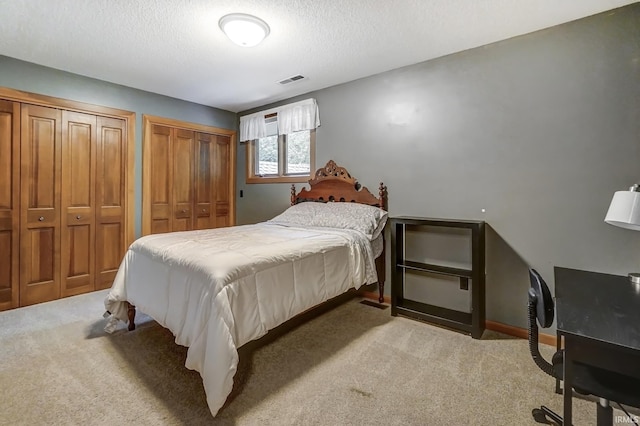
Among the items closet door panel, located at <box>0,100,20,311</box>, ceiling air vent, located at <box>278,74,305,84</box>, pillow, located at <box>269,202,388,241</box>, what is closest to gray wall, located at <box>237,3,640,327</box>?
pillow, located at <box>269,202,388,241</box>

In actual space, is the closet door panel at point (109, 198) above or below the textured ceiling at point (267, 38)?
below

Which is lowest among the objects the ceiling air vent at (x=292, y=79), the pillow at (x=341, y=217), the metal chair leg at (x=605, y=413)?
the metal chair leg at (x=605, y=413)

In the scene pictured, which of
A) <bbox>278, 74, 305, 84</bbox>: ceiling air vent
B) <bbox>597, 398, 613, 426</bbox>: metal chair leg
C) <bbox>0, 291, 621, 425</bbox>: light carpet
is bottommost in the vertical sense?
<bbox>0, 291, 621, 425</bbox>: light carpet

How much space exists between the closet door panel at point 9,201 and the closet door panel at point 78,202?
1.19 ft

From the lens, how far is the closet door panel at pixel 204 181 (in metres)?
4.45

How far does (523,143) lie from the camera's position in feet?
8.11

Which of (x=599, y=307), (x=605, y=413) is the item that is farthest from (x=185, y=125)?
(x=605, y=413)

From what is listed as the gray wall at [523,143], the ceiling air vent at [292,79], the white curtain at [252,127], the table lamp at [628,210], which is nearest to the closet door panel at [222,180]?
the white curtain at [252,127]

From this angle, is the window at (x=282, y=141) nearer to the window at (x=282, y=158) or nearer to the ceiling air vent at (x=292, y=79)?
the window at (x=282, y=158)

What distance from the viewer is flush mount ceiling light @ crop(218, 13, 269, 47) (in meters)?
2.20

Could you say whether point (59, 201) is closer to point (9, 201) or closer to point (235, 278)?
point (9, 201)

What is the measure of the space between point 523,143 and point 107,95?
4.39 metres

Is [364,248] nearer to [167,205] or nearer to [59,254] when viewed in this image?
[167,205]

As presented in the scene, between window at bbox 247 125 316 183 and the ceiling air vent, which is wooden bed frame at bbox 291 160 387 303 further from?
the ceiling air vent
